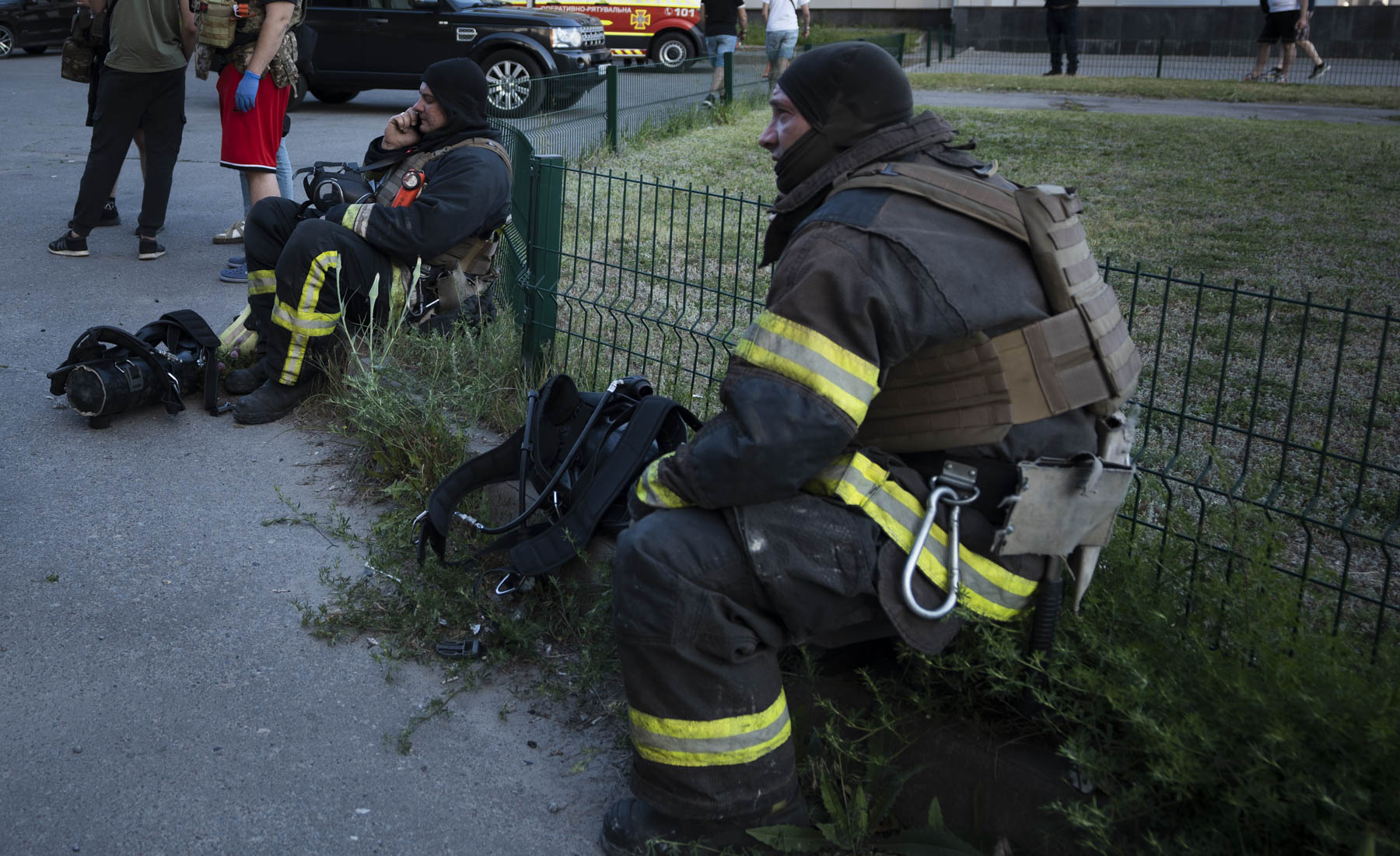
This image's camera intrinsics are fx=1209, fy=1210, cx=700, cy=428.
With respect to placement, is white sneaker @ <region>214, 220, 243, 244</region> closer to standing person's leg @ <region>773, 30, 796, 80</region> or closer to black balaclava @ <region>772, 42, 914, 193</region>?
black balaclava @ <region>772, 42, 914, 193</region>

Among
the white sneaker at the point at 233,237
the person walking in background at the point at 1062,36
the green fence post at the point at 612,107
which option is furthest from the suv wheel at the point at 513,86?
the person walking in background at the point at 1062,36

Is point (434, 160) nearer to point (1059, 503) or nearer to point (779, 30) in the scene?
point (1059, 503)

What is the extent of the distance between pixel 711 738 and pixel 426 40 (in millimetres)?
12088

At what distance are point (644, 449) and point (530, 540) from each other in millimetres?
403

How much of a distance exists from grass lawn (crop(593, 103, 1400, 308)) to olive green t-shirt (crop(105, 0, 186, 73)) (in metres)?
3.31

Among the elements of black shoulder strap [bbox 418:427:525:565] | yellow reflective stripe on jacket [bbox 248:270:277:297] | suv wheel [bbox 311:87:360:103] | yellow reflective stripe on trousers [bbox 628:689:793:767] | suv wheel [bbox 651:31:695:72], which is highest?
suv wheel [bbox 651:31:695:72]

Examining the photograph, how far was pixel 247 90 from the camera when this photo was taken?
→ 6.35 meters

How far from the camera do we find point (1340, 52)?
2205cm

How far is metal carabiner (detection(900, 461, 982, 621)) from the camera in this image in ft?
7.46

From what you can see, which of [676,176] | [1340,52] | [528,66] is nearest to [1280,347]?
[676,176]

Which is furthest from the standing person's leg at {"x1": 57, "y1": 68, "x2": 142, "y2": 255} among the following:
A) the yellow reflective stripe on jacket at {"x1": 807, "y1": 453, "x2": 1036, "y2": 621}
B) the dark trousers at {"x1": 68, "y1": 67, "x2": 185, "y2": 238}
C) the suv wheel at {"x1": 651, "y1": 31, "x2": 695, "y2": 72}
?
the suv wheel at {"x1": 651, "y1": 31, "x2": 695, "y2": 72}

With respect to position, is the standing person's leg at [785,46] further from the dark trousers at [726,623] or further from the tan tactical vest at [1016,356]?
the dark trousers at [726,623]

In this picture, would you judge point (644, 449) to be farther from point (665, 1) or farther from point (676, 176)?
point (665, 1)

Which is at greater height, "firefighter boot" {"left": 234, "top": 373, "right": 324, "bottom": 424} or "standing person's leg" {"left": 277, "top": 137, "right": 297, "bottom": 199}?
"standing person's leg" {"left": 277, "top": 137, "right": 297, "bottom": 199}
